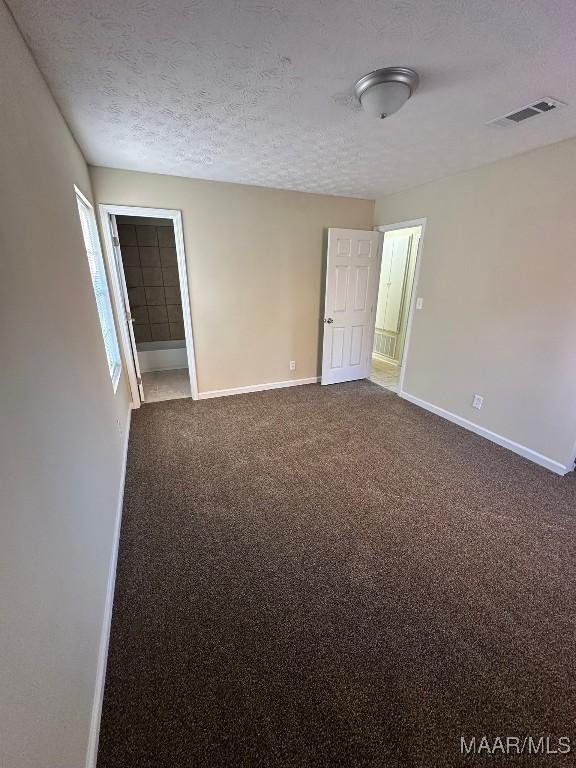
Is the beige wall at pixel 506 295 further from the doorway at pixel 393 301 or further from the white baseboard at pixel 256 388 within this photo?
the white baseboard at pixel 256 388

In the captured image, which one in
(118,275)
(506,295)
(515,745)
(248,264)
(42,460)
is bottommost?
(515,745)

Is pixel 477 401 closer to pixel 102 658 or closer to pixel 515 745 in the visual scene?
pixel 515 745

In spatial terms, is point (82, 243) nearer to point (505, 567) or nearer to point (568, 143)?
point (505, 567)

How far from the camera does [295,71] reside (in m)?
1.46

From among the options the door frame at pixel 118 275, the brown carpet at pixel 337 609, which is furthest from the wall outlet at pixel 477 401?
the door frame at pixel 118 275

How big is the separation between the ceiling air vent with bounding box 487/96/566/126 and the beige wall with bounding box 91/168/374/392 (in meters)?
2.10

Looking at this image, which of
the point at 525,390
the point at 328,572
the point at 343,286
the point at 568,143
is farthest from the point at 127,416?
the point at 568,143

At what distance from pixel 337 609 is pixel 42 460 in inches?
55.3

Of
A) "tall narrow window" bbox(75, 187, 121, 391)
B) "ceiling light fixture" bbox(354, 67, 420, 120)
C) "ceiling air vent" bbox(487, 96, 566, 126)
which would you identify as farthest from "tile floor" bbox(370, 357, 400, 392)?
"tall narrow window" bbox(75, 187, 121, 391)

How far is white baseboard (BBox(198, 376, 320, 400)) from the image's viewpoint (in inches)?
152

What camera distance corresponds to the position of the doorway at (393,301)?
4.58m

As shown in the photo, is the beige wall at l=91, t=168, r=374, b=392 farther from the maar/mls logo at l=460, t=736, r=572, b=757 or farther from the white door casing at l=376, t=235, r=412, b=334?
the maar/mls logo at l=460, t=736, r=572, b=757

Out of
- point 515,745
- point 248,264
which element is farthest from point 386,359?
point 515,745

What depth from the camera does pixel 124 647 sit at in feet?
4.35
